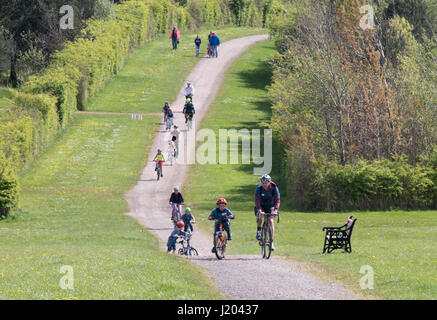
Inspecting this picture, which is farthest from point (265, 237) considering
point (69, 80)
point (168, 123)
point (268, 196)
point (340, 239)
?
point (69, 80)

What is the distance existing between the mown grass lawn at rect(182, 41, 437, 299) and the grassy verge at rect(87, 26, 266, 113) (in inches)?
204

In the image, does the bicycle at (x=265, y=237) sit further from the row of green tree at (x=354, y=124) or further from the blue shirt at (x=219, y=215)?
the row of green tree at (x=354, y=124)

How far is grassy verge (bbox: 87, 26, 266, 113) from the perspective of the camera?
60.6 metres

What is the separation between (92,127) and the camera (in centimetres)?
5409

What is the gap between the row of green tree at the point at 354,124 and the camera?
3581 cm

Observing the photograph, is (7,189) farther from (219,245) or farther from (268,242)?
(268,242)

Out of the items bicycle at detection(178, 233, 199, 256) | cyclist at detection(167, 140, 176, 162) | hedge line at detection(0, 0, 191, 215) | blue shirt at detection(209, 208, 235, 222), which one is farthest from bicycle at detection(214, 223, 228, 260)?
cyclist at detection(167, 140, 176, 162)

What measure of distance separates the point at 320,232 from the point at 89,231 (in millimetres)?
8785

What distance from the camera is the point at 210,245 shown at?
2666 cm

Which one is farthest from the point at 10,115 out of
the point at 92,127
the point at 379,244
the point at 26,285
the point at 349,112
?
the point at 26,285

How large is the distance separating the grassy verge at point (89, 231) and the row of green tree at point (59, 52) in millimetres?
1673

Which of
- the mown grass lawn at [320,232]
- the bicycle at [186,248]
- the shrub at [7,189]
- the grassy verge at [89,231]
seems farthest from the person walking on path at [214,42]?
the bicycle at [186,248]

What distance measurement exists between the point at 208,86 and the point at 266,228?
46.6 m
